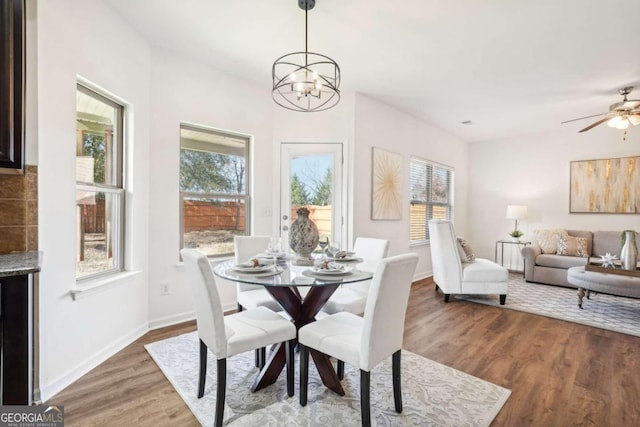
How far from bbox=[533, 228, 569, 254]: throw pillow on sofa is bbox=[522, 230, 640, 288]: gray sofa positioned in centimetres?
11

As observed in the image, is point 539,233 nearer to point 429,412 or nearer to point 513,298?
point 513,298

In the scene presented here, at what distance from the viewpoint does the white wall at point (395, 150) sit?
13.5 feet

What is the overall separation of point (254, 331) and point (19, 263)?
3.73 ft

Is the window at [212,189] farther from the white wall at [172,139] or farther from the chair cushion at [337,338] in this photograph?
the chair cushion at [337,338]

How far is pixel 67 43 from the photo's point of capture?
6.75 feet

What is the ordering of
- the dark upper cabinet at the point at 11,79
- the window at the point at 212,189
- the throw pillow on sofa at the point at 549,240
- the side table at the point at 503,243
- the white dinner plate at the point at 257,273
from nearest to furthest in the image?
the dark upper cabinet at the point at 11,79, the white dinner plate at the point at 257,273, the window at the point at 212,189, the throw pillow on sofa at the point at 549,240, the side table at the point at 503,243

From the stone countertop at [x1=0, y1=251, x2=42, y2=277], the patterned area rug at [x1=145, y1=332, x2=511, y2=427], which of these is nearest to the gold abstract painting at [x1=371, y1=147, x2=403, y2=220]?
the patterned area rug at [x1=145, y1=332, x2=511, y2=427]

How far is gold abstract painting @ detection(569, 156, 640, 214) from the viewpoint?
504cm

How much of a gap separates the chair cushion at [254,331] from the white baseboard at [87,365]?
1138 millimetres

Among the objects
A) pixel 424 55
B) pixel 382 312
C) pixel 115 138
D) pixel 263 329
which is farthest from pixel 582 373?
pixel 115 138

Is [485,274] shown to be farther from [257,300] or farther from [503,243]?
[257,300]

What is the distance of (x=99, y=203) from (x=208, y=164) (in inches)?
46.9

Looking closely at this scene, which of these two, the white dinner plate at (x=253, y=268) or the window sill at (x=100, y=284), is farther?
the window sill at (x=100, y=284)

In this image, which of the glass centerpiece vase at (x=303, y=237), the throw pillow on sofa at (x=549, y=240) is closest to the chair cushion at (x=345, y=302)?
the glass centerpiece vase at (x=303, y=237)
